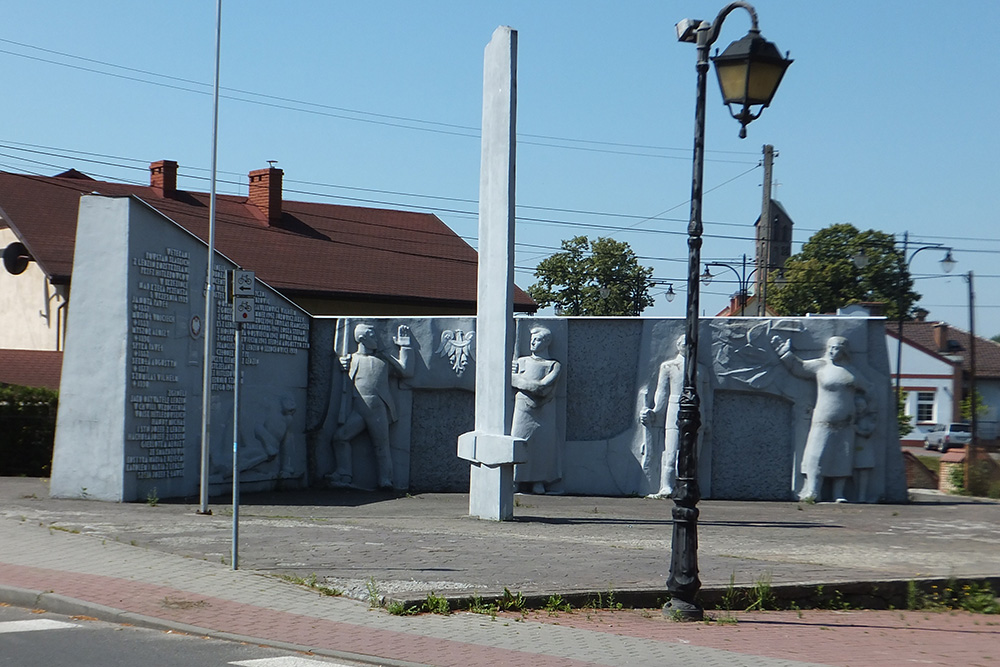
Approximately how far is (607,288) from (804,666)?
48244 mm

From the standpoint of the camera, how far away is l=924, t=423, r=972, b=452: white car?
57.0m

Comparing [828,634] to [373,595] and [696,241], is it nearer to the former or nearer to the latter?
[696,241]

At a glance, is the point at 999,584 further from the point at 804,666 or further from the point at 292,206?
the point at 292,206

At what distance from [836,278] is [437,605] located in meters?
62.6

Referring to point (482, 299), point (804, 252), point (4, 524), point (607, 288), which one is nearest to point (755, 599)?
point (482, 299)

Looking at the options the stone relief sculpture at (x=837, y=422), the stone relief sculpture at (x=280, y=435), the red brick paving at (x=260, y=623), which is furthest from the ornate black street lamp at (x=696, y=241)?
the stone relief sculpture at (x=280, y=435)

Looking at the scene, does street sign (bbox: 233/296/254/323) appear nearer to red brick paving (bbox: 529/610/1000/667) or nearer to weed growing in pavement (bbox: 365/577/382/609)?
weed growing in pavement (bbox: 365/577/382/609)

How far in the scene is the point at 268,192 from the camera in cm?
3634

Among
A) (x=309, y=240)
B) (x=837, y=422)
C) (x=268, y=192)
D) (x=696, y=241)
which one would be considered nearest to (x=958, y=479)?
(x=837, y=422)

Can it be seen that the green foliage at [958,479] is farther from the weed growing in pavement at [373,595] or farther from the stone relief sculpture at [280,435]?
the weed growing in pavement at [373,595]

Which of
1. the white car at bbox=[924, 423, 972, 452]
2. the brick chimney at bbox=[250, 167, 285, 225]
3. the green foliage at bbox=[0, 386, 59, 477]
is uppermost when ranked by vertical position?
the brick chimney at bbox=[250, 167, 285, 225]

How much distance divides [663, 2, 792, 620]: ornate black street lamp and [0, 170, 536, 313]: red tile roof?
66.9ft

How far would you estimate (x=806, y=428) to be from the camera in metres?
19.2

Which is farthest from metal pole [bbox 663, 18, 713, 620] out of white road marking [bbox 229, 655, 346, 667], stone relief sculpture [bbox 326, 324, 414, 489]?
stone relief sculpture [bbox 326, 324, 414, 489]
